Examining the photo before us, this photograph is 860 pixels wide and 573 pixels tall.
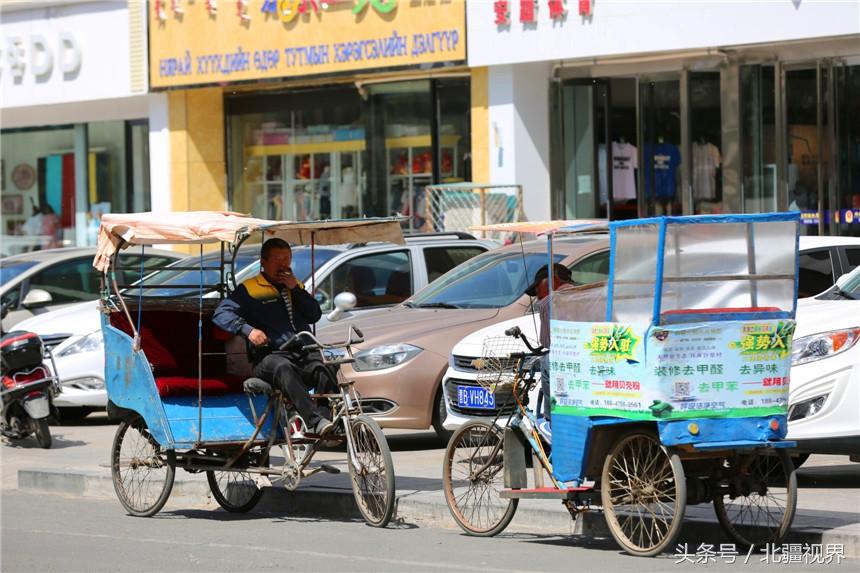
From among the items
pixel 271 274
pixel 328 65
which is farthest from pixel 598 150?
pixel 271 274

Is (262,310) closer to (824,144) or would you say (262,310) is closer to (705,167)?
(824,144)

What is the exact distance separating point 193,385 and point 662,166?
1275 cm

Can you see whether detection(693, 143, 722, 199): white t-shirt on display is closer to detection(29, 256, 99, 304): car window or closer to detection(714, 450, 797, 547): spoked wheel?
detection(29, 256, 99, 304): car window

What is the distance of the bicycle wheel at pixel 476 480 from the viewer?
8.67 m

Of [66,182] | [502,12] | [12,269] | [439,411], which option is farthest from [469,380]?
[66,182]

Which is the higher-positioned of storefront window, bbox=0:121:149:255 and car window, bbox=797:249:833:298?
storefront window, bbox=0:121:149:255

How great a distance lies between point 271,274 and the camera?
32.5 ft

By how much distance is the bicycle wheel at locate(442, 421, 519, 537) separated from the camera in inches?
341

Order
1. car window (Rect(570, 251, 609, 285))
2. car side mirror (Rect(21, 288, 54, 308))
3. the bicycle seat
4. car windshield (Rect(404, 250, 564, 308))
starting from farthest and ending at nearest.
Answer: car side mirror (Rect(21, 288, 54, 308))
car windshield (Rect(404, 250, 564, 308))
car window (Rect(570, 251, 609, 285))
the bicycle seat

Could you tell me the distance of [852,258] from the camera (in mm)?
11414

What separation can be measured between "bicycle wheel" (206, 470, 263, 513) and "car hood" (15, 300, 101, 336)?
18.4 ft

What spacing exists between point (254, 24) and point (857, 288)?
621 inches

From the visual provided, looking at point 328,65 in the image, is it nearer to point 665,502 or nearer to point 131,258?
point 131,258

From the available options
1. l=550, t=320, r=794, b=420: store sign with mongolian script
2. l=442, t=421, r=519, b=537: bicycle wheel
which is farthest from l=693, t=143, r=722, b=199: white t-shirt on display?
l=550, t=320, r=794, b=420: store sign with mongolian script
